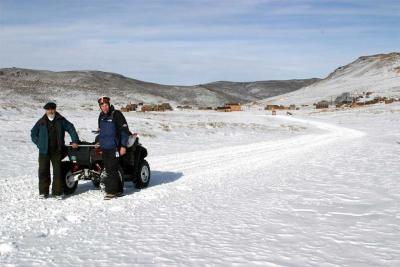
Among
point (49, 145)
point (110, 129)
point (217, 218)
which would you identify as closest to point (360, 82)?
point (110, 129)

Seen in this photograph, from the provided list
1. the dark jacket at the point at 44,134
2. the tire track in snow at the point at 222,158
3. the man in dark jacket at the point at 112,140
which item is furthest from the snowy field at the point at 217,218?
→ the dark jacket at the point at 44,134

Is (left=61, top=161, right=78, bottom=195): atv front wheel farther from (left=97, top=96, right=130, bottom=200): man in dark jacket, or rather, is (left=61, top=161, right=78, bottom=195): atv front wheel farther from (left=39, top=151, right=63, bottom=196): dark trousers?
(left=97, top=96, right=130, bottom=200): man in dark jacket

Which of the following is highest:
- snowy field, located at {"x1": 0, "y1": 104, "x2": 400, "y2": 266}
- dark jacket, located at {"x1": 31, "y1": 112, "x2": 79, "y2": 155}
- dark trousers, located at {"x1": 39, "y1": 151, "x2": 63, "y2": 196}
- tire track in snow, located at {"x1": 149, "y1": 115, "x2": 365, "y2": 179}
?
dark jacket, located at {"x1": 31, "y1": 112, "x2": 79, "y2": 155}

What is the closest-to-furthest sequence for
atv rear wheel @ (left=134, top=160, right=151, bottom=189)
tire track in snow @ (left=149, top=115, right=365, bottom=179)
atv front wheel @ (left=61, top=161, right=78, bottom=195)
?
atv front wheel @ (left=61, top=161, right=78, bottom=195) → atv rear wheel @ (left=134, top=160, right=151, bottom=189) → tire track in snow @ (left=149, top=115, right=365, bottom=179)

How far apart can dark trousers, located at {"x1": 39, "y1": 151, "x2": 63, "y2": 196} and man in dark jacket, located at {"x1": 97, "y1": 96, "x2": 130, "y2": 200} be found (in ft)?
2.92

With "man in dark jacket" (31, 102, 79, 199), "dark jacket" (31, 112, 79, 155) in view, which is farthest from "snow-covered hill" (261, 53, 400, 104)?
"man in dark jacket" (31, 102, 79, 199)

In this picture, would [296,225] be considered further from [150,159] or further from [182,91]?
[182,91]

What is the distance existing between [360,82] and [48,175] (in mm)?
122005

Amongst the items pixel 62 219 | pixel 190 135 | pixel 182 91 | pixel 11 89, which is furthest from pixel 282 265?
pixel 182 91

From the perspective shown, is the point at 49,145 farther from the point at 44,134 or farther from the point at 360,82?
the point at 360,82

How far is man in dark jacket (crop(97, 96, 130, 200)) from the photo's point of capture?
8977 mm

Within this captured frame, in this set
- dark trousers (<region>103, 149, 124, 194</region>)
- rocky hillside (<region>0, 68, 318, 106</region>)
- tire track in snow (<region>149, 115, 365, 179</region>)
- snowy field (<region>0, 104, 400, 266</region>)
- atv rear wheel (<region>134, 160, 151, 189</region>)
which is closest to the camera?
snowy field (<region>0, 104, 400, 266</region>)

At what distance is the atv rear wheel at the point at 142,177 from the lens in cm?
996

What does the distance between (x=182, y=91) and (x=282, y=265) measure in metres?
128
